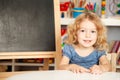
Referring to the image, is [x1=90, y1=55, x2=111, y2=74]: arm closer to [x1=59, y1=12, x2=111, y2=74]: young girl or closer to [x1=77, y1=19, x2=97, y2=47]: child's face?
[x1=59, y1=12, x2=111, y2=74]: young girl

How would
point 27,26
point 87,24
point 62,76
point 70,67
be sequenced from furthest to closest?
1. point 27,26
2. point 87,24
3. point 70,67
4. point 62,76

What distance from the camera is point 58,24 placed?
155 cm

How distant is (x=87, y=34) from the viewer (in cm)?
125

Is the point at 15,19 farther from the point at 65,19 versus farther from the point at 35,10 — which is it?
the point at 65,19

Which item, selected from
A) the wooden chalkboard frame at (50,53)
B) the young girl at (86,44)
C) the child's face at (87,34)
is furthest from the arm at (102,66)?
the wooden chalkboard frame at (50,53)

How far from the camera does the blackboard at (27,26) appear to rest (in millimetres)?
1537

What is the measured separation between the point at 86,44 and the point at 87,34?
61mm

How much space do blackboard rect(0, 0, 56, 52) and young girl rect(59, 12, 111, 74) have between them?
0.20m

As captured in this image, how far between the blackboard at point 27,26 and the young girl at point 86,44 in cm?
20

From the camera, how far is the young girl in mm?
1274

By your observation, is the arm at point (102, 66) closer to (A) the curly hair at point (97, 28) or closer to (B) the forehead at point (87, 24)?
(A) the curly hair at point (97, 28)

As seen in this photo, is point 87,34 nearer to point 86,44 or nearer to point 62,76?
point 86,44

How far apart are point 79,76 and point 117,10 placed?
1705mm

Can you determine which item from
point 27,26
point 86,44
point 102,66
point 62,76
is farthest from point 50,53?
point 62,76
